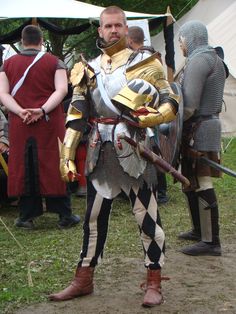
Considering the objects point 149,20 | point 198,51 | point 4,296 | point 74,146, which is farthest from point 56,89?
point 149,20

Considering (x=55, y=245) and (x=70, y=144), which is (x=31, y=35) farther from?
(x=70, y=144)

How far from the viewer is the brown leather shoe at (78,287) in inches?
155

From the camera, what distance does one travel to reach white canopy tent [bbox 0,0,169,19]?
8812 mm

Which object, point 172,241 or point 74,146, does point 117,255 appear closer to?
point 172,241

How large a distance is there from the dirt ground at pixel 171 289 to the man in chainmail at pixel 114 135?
110 mm

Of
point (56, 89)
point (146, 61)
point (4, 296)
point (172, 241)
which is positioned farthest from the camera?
point (56, 89)

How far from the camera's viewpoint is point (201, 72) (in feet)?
15.7

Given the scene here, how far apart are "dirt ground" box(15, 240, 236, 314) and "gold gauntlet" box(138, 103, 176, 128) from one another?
1.12 m

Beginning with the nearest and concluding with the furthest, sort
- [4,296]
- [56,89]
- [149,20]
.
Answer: [4,296], [56,89], [149,20]

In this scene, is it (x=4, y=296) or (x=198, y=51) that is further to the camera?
(x=198, y=51)

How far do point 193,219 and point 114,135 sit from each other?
→ 1812mm

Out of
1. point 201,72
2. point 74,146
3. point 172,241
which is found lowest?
point 172,241

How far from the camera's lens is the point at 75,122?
3.93 m

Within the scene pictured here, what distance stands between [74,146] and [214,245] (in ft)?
5.61
